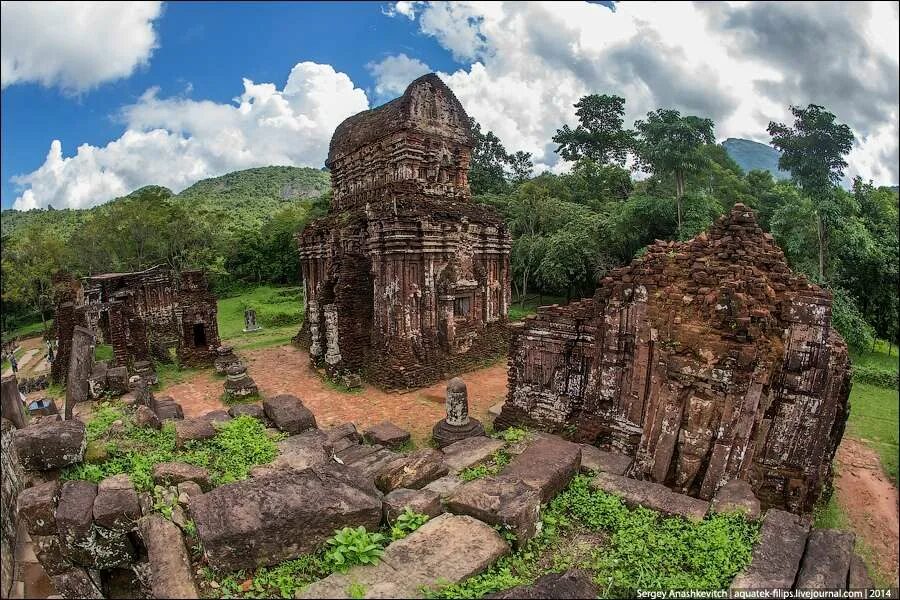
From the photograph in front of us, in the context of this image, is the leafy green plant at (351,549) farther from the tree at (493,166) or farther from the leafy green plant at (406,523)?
the tree at (493,166)

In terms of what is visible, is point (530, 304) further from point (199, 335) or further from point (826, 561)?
point (826, 561)

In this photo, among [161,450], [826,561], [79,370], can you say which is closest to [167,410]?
[79,370]

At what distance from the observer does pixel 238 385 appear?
13258 millimetres

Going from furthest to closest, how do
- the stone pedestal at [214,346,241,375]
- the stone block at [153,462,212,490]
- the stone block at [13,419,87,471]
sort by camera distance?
1. the stone pedestal at [214,346,241,375]
2. the stone block at [153,462,212,490]
3. the stone block at [13,419,87,471]

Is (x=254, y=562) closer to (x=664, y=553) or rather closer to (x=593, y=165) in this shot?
(x=664, y=553)

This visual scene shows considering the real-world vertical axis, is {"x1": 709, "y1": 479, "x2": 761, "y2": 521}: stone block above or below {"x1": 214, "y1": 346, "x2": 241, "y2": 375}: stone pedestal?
above

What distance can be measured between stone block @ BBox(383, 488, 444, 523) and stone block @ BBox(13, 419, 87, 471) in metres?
3.47

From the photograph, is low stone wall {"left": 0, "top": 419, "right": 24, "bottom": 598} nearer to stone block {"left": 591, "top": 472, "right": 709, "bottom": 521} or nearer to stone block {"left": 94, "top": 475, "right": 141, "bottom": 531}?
→ stone block {"left": 94, "top": 475, "right": 141, "bottom": 531}

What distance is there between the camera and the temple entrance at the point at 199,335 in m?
16.4

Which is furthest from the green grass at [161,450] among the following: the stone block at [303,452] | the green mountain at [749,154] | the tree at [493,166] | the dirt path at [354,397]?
the green mountain at [749,154]

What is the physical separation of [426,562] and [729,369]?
4880mm

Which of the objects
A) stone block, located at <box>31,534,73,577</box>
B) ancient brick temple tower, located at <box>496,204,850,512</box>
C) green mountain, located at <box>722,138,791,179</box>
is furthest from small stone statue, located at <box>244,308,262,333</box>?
green mountain, located at <box>722,138,791,179</box>

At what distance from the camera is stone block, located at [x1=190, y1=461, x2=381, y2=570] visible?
3.66m

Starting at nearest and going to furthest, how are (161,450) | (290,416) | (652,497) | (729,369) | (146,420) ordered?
(652,497)
(161,450)
(729,369)
(146,420)
(290,416)
